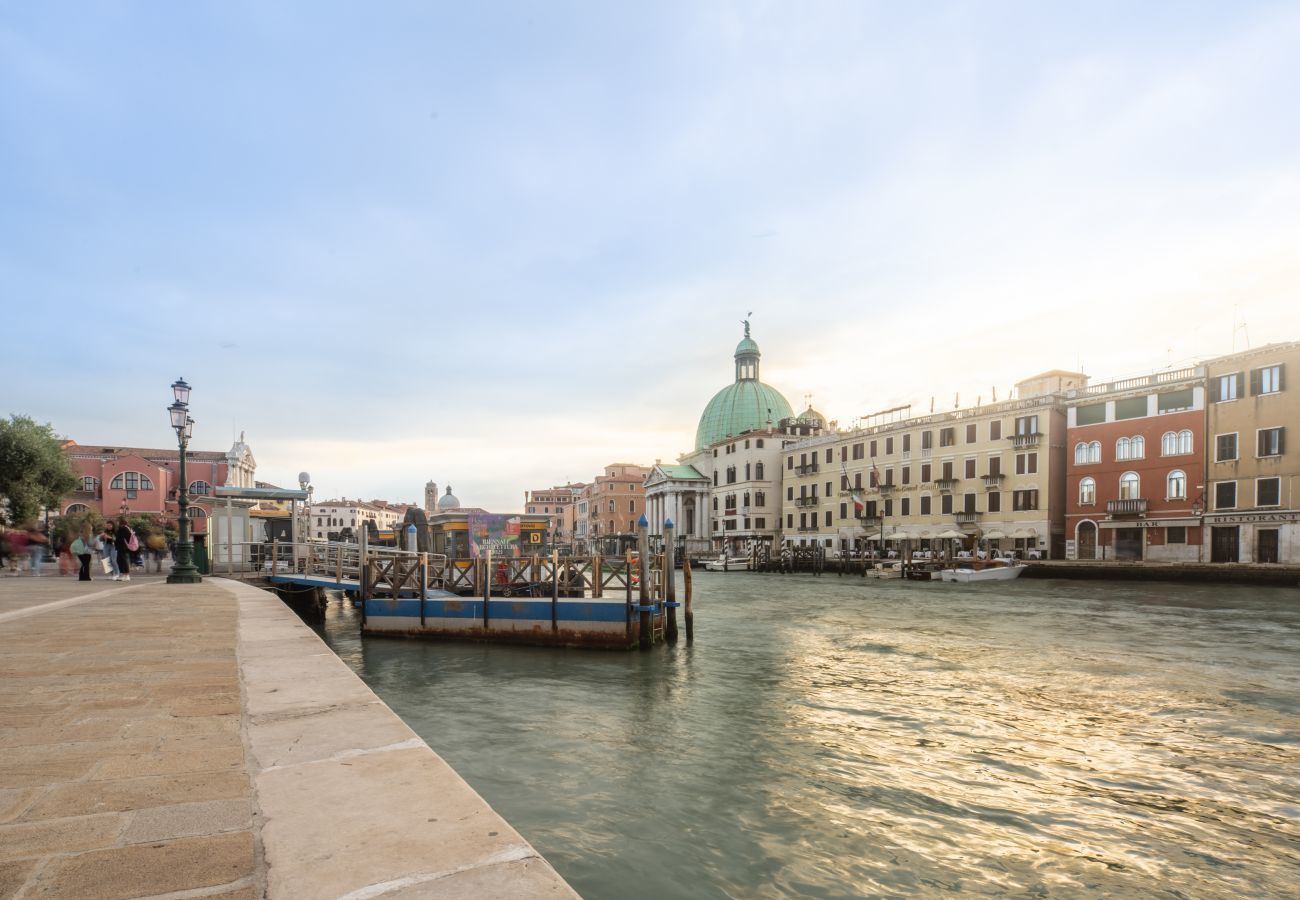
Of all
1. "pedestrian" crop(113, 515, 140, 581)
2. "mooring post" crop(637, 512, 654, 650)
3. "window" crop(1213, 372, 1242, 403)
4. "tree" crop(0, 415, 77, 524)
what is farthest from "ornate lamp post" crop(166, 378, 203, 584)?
"window" crop(1213, 372, 1242, 403)

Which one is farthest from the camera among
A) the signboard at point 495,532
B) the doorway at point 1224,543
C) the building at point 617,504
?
the building at point 617,504

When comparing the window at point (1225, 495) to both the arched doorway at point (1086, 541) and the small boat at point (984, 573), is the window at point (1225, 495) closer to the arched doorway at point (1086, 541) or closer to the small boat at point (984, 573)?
the arched doorway at point (1086, 541)

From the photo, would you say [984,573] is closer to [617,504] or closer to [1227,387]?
[1227,387]

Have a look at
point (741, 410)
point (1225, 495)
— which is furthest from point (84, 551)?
point (741, 410)

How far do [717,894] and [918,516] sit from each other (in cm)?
4873

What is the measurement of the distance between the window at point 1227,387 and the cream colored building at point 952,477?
7.97m

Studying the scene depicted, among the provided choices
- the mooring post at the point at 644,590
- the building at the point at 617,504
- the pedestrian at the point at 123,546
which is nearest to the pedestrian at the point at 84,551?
the pedestrian at the point at 123,546

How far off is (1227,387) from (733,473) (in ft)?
137

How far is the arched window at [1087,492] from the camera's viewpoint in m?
40.0

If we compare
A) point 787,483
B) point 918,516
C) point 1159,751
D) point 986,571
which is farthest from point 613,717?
point 787,483

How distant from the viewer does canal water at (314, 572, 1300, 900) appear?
5.39m

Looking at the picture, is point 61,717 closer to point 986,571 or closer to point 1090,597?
point 1090,597

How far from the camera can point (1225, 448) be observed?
3462cm

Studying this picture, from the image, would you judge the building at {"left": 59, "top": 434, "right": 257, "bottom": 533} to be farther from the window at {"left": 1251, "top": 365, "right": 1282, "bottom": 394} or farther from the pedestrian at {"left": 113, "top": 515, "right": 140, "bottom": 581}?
the window at {"left": 1251, "top": 365, "right": 1282, "bottom": 394}
